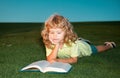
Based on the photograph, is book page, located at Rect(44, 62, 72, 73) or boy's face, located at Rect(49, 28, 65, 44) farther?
boy's face, located at Rect(49, 28, 65, 44)

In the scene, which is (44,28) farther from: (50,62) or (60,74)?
(60,74)

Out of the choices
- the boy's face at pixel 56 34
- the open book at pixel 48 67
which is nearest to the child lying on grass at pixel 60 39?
the boy's face at pixel 56 34

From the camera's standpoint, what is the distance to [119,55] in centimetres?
447

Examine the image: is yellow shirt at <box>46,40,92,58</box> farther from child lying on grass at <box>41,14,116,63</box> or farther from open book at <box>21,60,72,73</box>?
open book at <box>21,60,72,73</box>

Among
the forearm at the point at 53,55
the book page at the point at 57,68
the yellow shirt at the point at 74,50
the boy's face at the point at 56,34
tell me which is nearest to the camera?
the book page at the point at 57,68

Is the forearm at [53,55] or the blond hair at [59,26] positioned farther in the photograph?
the forearm at [53,55]

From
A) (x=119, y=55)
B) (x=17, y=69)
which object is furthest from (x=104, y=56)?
(x=17, y=69)

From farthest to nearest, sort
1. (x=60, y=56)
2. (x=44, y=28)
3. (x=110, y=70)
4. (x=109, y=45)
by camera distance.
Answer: (x=109, y=45), (x=60, y=56), (x=44, y=28), (x=110, y=70)

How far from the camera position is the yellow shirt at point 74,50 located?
382cm

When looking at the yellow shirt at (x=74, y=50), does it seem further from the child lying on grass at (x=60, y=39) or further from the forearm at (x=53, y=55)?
the forearm at (x=53, y=55)

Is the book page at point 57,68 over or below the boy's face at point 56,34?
below

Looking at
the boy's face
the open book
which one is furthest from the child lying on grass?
the open book

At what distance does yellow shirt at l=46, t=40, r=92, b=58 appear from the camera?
150 inches

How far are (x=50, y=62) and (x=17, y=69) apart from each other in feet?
1.32
